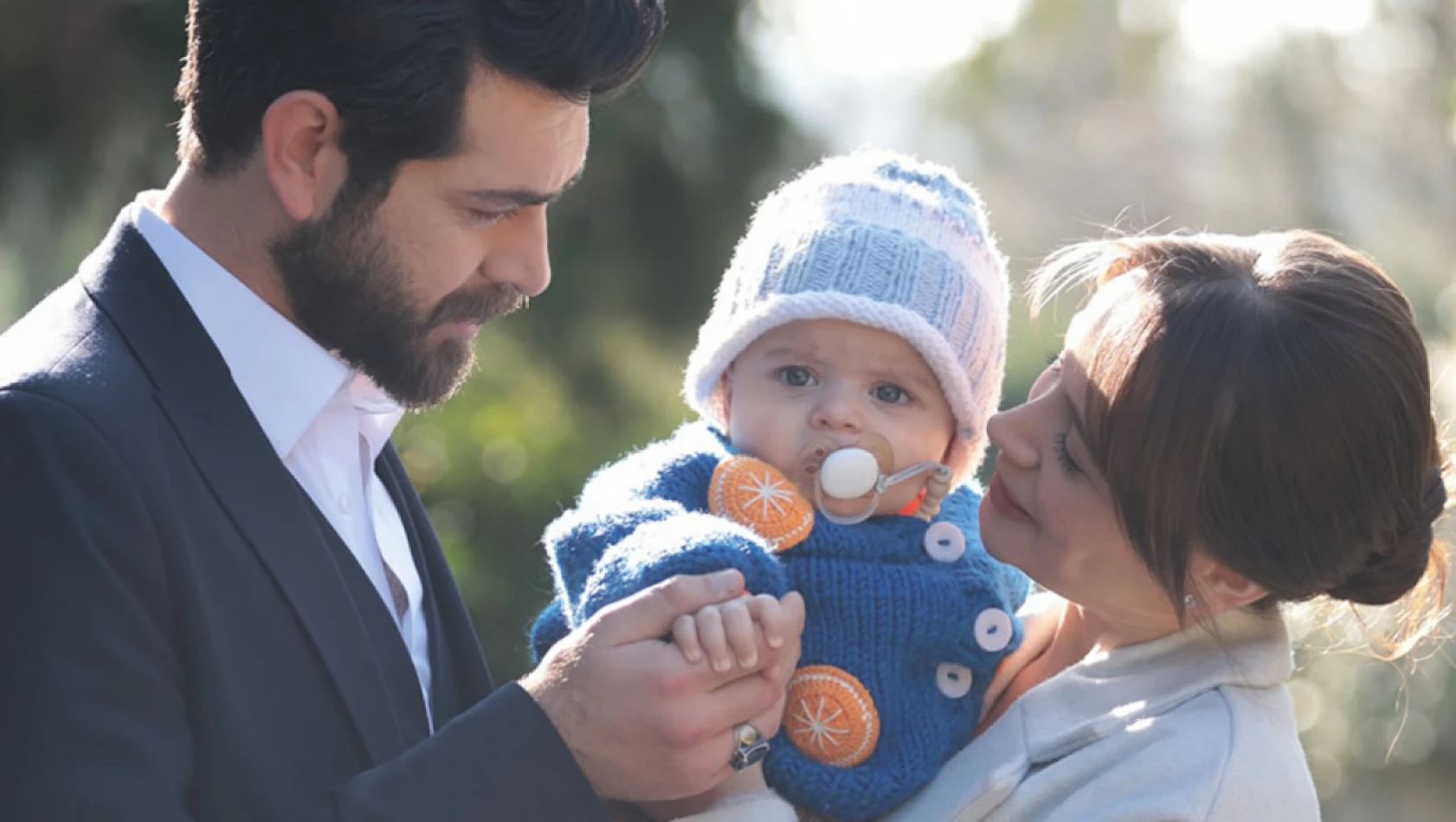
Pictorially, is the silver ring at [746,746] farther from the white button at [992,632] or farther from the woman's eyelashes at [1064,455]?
the woman's eyelashes at [1064,455]

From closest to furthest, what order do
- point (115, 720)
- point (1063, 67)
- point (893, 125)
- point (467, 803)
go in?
point (115, 720) → point (467, 803) → point (893, 125) → point (1063, 67)

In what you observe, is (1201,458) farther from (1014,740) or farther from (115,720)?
(115,720)

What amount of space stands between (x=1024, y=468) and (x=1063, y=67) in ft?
109

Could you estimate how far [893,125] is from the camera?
25906 mm

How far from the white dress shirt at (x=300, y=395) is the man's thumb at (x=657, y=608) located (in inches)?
13.8

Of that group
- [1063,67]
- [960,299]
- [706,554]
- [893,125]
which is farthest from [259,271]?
[1063,67]

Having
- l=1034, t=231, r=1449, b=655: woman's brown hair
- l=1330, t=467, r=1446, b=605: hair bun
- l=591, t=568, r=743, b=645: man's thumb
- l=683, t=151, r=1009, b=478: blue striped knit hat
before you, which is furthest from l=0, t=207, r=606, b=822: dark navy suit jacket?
l=1330, t=467, r=1446, b=605: hair bun

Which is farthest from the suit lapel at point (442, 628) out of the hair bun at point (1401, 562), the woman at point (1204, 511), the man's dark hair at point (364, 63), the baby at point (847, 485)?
the hair bun at point (1401, 562)

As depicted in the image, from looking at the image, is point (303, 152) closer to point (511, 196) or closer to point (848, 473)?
point (511, 196)

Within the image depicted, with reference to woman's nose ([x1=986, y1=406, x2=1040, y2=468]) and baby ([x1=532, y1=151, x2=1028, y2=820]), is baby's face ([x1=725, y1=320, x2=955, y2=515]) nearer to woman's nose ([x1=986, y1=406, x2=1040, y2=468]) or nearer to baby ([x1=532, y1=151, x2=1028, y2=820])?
baby ([x1=532, y1=151, x2=1028, y2=820])

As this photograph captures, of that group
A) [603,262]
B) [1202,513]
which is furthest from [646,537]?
[603,262]

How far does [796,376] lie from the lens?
95.2 inches

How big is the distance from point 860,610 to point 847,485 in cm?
18

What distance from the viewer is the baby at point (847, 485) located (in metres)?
2.22
